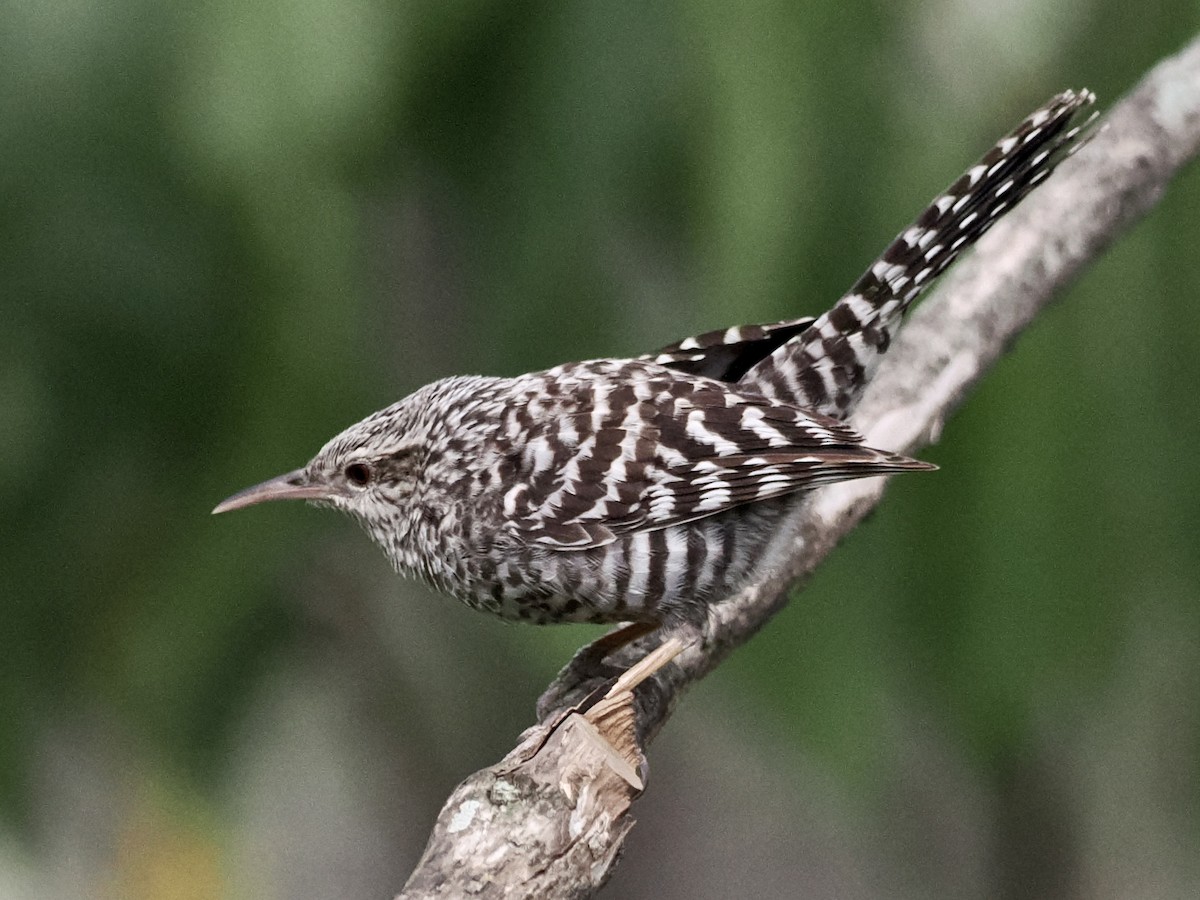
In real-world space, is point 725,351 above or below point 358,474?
below

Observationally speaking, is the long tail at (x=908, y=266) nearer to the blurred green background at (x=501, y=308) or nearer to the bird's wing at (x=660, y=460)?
the blurred green background at (x=501, y=308)

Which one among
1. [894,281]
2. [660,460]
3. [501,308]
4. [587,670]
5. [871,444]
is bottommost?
[587,670]

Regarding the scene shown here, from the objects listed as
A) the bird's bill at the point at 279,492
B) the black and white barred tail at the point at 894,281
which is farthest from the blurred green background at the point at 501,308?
the bird's bill at the point at 279,492

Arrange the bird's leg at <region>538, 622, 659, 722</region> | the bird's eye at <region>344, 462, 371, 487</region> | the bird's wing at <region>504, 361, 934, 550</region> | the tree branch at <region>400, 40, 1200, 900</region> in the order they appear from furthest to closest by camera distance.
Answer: the bird's eye at <region>344, 462, 371, 487</region> → the bird's leg at <region>538, 622, 659, 722</region> → the bird's wing at <region>504, 361, 934, 550</region> → the tree branch at <region>400, 40, 1200, 900</region>

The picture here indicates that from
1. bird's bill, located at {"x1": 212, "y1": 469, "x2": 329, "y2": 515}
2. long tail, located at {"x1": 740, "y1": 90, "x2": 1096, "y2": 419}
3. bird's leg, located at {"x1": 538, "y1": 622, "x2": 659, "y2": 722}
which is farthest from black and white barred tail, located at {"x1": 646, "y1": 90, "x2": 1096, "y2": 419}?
bird's bill, located at {"x1": 212, "y1": 469, "x2": 329, "y2": 515}

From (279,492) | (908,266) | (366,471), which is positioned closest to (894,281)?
(908,266)

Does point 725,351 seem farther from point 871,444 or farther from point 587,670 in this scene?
point 587,670

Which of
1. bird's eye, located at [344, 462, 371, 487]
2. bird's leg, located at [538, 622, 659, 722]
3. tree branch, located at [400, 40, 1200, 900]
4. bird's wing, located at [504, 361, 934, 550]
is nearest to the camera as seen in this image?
tree branch, located at [400, 40, 1200, 900]

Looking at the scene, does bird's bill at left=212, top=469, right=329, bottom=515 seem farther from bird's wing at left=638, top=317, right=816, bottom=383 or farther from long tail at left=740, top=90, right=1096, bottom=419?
long tail at left=740, top=90, right=1096, bottom=419
